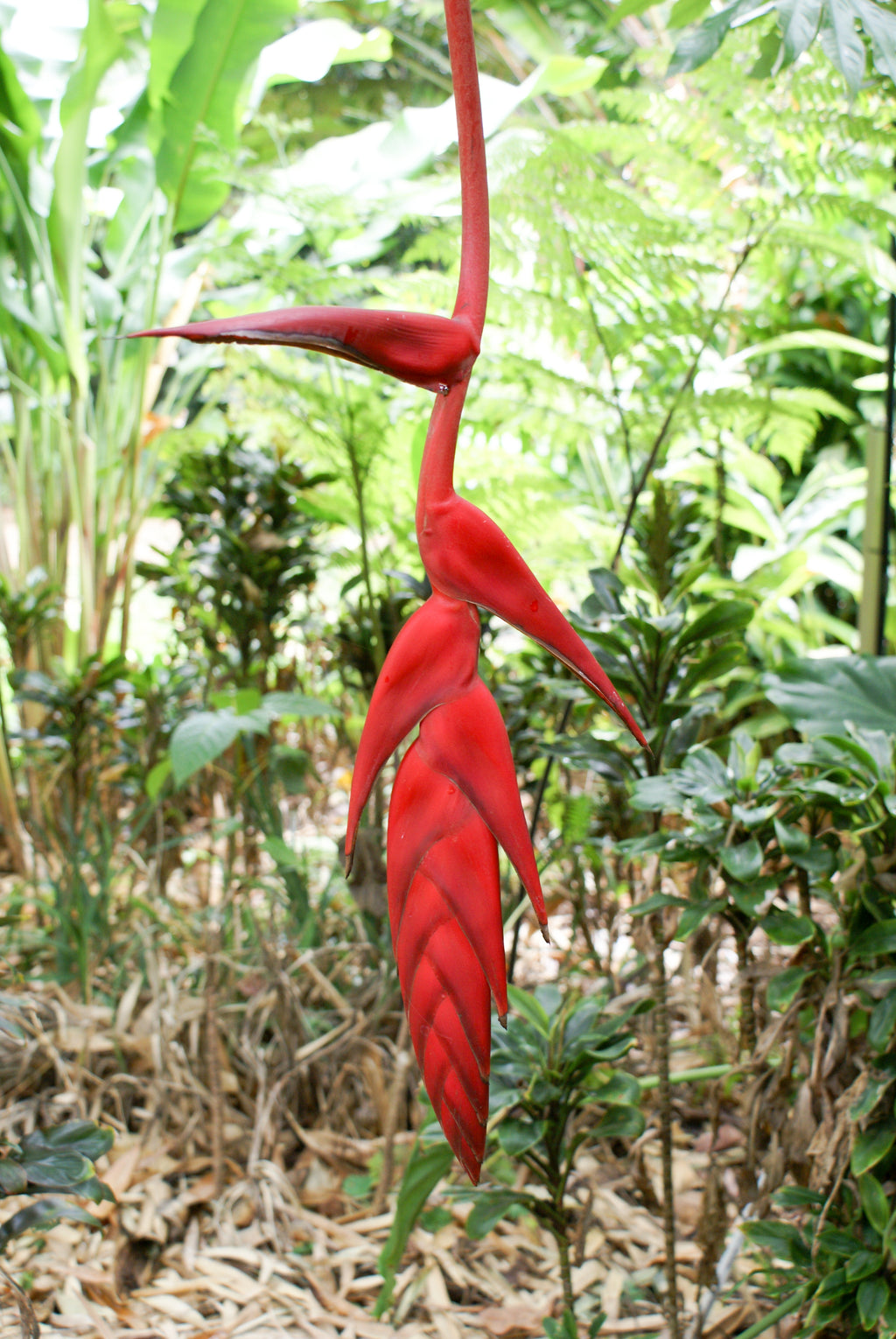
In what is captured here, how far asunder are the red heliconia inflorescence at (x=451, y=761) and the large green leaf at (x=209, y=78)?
1551 mm

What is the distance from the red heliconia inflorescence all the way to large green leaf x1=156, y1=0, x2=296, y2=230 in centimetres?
155

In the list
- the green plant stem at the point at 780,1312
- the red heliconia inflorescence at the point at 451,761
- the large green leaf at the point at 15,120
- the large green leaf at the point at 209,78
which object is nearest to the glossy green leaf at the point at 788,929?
the green plant stem at the point at 780,1312

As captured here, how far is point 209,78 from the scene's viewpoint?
Result: 65.3 inches

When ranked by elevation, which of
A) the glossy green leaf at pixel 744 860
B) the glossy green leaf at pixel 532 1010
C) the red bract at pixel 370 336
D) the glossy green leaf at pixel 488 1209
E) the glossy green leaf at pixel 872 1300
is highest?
the red bract at pixel 370 336

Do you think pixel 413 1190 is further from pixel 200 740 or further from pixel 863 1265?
pixel 200 740

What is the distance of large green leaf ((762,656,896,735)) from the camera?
2.56 ft

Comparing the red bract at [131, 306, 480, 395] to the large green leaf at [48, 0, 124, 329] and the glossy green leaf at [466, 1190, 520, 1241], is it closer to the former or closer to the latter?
the glossy green leaf at [466, 1190, 520, 1241]

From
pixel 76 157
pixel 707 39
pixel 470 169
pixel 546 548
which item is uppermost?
pixel 76 157

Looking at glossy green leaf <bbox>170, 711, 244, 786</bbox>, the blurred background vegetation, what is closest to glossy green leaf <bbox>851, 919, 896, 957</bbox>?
the blurred background vegetation

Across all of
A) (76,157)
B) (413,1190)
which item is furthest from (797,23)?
(76,157)

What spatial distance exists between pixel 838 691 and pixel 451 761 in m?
0.67

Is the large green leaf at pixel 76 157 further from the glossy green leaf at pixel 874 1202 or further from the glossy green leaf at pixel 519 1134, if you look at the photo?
the glossy green leaf at pixel 874 1202

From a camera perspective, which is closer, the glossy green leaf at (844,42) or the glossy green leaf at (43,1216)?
the glossy green leaf at (844,42)

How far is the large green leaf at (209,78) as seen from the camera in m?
1.60
